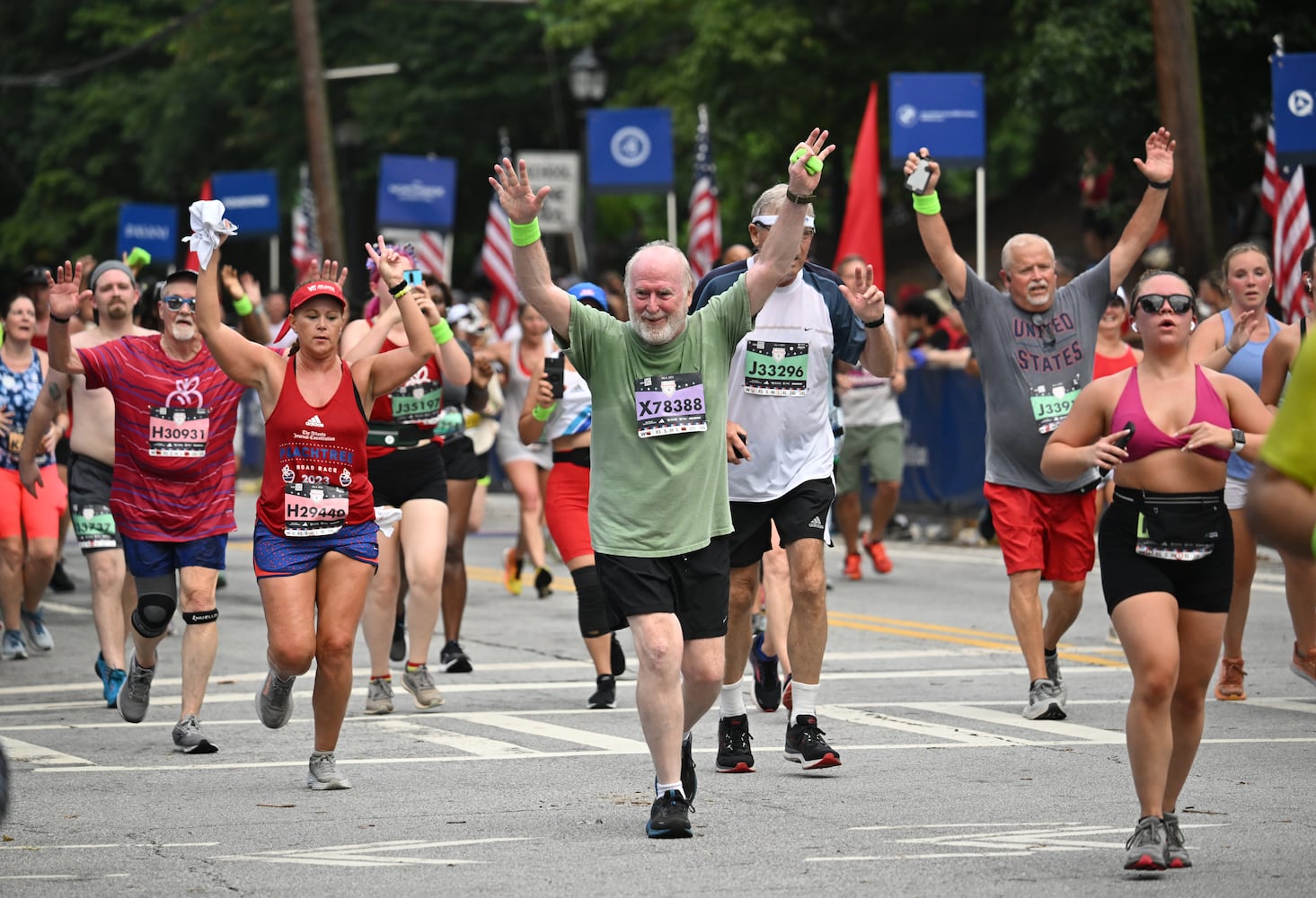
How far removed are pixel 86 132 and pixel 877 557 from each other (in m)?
33.3

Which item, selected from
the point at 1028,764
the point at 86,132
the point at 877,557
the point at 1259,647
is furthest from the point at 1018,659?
the point at 86,132

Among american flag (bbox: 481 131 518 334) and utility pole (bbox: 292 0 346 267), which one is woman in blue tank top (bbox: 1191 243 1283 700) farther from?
utility pole (bbox: 292 0 346 267)

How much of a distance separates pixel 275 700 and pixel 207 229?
1864 millimetres

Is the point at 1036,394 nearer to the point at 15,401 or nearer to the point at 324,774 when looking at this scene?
the point at 324,774

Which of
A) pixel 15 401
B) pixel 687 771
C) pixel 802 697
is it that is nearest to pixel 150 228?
pixel 15 401

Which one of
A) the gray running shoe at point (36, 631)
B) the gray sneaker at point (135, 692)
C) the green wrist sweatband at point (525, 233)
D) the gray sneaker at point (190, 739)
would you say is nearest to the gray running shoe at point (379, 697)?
the gray sneaker at point (135, 692)

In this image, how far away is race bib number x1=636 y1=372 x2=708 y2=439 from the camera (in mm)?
7273

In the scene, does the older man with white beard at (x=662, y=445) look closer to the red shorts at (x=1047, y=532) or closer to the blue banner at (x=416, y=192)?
the red shorts at (x=1047, y=532)

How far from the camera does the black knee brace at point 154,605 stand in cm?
963

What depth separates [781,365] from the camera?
910cm

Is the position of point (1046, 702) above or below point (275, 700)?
below

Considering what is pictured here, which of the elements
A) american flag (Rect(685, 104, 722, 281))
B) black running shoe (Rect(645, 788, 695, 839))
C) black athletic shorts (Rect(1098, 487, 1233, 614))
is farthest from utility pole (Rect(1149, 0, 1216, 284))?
black running shoe (Rect(645, 788, 695, 839))

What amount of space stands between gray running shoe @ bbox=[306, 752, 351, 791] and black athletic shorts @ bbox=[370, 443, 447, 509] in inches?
98.2

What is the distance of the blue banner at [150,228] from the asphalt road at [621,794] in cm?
2188
